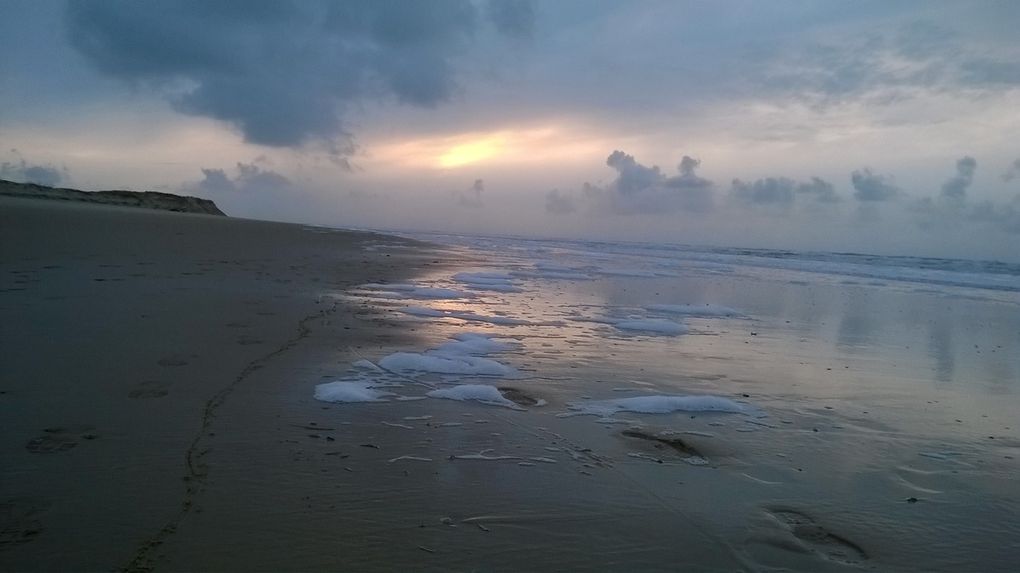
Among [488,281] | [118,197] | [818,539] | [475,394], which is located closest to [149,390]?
[475,394]

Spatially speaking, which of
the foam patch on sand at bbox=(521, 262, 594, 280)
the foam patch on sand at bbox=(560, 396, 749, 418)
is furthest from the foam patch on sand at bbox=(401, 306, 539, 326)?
the foam patch on sand at bbox=(521, 262, 594, 280)

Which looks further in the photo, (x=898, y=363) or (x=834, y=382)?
(x=898, y=363)

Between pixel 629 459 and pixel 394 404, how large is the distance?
206 cm

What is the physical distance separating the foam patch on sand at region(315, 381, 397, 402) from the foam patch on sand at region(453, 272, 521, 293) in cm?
872

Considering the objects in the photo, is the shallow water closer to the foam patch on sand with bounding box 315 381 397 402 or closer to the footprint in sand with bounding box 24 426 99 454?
the foam patch on sand with bounding box 315 381 397 402

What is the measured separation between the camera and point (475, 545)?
283cm

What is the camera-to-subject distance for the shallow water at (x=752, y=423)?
3172mm

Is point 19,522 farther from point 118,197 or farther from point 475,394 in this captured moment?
point 118,197

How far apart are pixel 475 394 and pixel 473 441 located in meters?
1.12

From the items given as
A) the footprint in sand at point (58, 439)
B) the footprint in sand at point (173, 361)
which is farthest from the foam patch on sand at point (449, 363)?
→ the footprint in sand at point (58, 439)

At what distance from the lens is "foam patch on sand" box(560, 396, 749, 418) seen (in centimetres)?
518

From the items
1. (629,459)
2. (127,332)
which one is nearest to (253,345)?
(127,332)

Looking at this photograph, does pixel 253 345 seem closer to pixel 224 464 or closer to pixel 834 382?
pixel 224 464

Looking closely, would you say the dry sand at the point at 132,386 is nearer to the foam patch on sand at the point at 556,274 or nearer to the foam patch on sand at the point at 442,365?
the foam patch on sand at the point at 442,365
